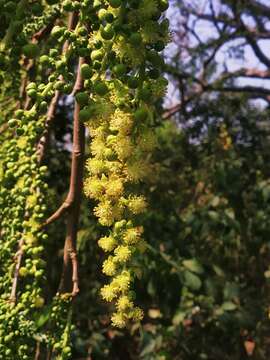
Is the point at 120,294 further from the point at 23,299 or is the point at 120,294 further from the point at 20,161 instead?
the point at 20,161

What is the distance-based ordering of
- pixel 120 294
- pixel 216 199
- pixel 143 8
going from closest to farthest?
1. pixel 143 8
2. pixel 120 294
3. pixel 216 199

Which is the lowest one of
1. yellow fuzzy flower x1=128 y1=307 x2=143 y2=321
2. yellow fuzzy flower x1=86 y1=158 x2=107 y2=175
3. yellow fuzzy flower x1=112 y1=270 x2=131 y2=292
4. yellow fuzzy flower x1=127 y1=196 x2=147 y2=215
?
yellow fuzzy flower x1=128 y1=307 x2=143 y2=321

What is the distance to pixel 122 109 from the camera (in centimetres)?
84

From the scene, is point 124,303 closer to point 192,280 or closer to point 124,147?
point 124,147

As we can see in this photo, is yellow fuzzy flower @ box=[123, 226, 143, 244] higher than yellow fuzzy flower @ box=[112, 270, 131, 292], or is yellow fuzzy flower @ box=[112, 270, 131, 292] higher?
yellow fuzzy flower @ box=[123, 226, 143, 244]

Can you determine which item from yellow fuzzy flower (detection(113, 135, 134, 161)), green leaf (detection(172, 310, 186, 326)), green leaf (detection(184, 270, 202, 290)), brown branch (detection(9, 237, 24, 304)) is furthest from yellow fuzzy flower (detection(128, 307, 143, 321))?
green leaf (detection(172, 310, 186, 326))

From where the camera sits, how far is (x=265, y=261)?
13.0 ft

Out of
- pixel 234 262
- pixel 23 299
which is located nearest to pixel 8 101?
pixel 23 299

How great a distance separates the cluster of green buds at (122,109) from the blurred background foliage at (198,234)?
733 mm

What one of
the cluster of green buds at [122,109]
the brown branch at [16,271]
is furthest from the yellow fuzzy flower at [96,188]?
the brown branch at [16,271]

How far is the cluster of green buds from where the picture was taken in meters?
0.81

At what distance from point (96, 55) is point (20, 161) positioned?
696 millimetres

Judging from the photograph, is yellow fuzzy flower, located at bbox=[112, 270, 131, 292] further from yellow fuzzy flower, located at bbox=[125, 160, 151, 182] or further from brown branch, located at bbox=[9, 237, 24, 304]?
brown branch, located at bbox=[9, 237, 24, 304]

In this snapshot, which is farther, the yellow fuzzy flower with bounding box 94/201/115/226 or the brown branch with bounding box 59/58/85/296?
the brown branch with bounding box 59/58/85/296
